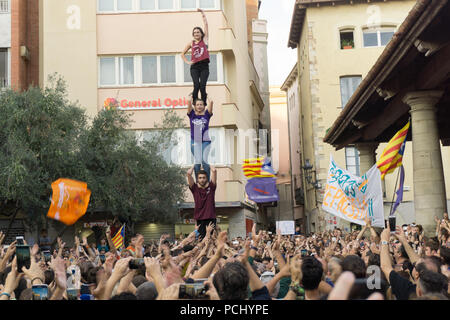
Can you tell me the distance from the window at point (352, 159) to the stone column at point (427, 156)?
23.9 meters

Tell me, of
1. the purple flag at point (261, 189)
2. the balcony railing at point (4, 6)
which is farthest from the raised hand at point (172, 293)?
the balcony railing at point (4, 6)

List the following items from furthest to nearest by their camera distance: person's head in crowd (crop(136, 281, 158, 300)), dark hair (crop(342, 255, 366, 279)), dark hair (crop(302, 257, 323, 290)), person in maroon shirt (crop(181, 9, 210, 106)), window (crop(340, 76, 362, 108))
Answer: window (crop(340, 76, 362, 108))
person in maroon shirt (crop(181, 9, 210, 106))
dark hair (crop(342, 255, 366, 279))
person's head in crowd (crop(136, 281, 158, 300))
dark hair (crop(302, 257, 323, 290))

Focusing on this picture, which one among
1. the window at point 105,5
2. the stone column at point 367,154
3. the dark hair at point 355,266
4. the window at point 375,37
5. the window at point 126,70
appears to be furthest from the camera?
the window at point 375,37

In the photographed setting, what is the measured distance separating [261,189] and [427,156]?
1380 centimetres

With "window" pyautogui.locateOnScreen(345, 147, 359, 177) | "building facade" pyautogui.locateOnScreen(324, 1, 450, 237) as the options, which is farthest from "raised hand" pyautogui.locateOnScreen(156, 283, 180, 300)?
"window" pyautogui.locateOnScreen(345, 147, 359, 177)

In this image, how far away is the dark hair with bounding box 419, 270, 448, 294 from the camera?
4898 millimetres

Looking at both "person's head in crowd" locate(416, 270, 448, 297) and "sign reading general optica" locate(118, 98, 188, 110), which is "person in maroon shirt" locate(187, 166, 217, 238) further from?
"sign reading general optica" locate(118, 98, 188, 110)

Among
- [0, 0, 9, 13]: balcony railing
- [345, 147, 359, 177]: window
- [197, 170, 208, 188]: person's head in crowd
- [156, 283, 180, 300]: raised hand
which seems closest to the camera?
[156, 283, 180, 300]: raised hand

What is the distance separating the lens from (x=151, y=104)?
105 ft

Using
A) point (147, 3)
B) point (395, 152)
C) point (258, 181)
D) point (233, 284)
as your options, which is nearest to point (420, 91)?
point (395, 152)

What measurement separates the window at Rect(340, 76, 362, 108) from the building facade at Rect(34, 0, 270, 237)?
8656 millimetres

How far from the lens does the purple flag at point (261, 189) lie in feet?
A: 81.0

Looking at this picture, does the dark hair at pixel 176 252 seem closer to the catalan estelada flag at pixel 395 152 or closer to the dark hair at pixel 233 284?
the dark hair at pixel 233 284

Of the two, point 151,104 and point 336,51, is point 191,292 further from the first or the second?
point 336,51
